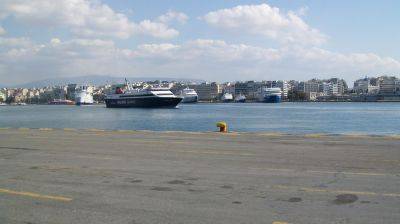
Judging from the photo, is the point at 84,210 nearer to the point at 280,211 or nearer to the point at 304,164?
the point at 280,211

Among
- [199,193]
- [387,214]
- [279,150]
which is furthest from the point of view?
[279,150]

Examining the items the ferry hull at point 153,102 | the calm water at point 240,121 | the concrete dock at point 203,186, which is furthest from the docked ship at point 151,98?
the concrete dock at point 203,186

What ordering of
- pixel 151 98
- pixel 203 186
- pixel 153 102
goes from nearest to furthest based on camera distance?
pixel 203 186
pixel 151 98
pixel 153 102

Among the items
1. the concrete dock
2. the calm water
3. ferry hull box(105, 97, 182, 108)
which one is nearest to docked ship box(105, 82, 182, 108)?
ferry hull box(105, 97, 182, 108)

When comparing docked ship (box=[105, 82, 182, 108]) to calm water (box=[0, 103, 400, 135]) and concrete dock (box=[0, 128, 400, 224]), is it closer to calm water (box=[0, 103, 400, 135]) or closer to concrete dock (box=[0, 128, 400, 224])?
calm water (box=[0, 103, 400, 135])

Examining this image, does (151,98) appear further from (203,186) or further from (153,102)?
(203,186)

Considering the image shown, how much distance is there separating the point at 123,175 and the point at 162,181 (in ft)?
4.14

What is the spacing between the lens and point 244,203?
8.18m

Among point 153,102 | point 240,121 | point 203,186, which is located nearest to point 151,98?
point 153,102

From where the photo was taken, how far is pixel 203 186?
9719mm

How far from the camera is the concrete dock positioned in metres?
7.46

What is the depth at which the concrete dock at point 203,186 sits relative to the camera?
7.46 metres

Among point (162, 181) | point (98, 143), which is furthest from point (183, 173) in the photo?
point (98, 143)

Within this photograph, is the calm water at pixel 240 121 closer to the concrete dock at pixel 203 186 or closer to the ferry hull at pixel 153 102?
the ferry hull at pixel 153 102
